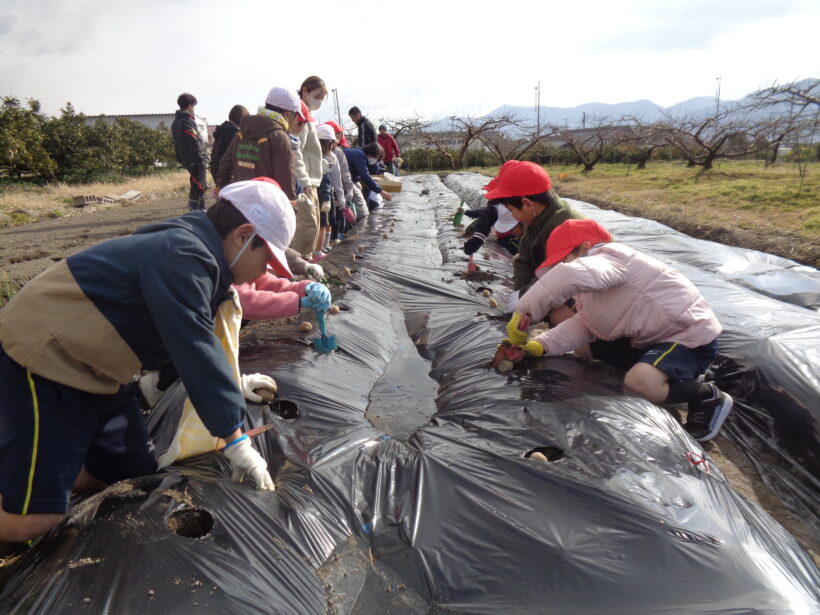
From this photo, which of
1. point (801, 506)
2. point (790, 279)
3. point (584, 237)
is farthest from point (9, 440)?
point (790, 279)

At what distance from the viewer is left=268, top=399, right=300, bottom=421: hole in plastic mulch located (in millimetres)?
2006

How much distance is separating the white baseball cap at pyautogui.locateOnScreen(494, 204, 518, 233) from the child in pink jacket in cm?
241

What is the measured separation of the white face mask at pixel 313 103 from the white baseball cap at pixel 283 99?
686 millimetres

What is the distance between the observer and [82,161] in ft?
54.8

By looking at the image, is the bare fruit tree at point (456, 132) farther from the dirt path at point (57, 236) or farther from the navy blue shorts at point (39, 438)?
the navy blue shorts at point (39, 438)

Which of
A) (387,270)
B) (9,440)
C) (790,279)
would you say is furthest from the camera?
(387,270)

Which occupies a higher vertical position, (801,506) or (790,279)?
(790,279)

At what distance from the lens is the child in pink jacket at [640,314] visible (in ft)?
7.09

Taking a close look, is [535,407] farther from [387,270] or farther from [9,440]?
[387,270]

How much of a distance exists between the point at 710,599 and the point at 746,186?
12303 millimetres

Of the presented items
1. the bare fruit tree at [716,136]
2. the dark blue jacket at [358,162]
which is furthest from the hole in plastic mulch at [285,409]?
the bare fruit tree at [716,136]

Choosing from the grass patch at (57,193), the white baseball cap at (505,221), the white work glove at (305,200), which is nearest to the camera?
the white work glove at (305,200)

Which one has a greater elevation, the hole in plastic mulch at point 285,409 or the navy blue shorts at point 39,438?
the navy blue shorts at point 39,438

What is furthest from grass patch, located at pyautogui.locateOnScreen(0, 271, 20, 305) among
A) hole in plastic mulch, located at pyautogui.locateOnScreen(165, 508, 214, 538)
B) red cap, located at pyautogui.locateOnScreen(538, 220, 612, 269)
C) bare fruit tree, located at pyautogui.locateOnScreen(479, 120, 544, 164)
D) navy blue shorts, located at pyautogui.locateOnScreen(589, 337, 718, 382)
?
bare fruit tree, located at pyautogui.locateOnScreen(479, 120, 544, 164)
